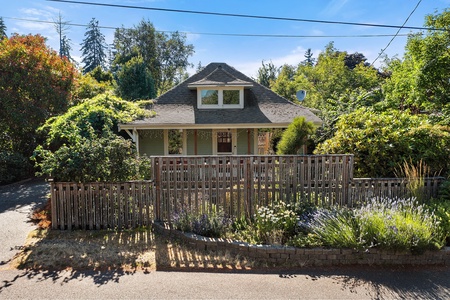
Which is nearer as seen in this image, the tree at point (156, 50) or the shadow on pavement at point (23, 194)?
the shadow on pavement at point (23, 194)

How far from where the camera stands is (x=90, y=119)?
9.76 m

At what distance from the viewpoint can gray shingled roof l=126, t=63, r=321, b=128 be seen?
12.2 metres

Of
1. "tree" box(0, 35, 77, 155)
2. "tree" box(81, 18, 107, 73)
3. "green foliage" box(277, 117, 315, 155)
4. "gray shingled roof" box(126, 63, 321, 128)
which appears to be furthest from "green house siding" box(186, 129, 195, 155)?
"tree" box(81, 18, 107, 73)

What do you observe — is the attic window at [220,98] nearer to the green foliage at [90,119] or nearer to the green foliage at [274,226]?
the green foliage at [90,119]

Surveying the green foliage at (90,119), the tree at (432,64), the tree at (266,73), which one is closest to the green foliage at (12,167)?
the green foliage at (90,119)

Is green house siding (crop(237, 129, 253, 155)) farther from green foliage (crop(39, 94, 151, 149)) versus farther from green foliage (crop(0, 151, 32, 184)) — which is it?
green foliage (crop(0, 151, 32, 184))

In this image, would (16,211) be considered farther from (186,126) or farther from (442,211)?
(442,211)

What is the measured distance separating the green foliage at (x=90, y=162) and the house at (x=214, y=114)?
6.24 meters

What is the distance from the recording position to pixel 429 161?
267 inches

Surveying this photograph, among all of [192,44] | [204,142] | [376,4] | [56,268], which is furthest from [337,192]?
[192,44]

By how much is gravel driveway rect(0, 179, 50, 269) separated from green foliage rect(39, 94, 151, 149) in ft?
6.12

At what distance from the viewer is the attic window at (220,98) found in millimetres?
13852

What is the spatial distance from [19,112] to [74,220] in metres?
8.20

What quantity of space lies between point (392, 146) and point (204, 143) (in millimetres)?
8800
